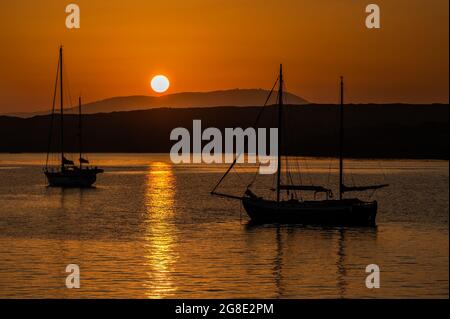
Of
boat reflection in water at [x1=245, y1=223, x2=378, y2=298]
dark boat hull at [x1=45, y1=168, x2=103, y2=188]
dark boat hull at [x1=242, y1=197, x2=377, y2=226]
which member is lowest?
boat reflection in water at [x1=245, y1=223, x2=378, y2=298]

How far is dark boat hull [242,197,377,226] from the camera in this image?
51.0 meters

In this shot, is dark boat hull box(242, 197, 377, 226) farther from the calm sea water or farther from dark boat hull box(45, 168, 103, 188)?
dark boat hull box(45, 168, 103, 188)

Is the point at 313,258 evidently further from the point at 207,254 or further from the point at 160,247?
the point at 160,247

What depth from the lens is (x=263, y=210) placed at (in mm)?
52438

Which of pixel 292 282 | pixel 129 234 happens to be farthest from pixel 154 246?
pixel 292 282

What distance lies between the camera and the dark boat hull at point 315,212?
51031 millimetres

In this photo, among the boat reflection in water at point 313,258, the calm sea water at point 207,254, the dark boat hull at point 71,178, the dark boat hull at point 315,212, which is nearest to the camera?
the calm sea water at point 207,254

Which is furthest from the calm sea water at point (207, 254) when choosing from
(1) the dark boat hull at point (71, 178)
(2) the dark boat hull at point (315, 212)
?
(1) the dark boat hull at point (71, 178)

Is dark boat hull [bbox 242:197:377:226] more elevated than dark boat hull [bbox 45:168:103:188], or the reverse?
dark boat hull [bbox 45:168:103:188]

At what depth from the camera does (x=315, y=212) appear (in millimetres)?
51031

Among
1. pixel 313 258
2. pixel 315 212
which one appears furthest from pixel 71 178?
pixel 313 258

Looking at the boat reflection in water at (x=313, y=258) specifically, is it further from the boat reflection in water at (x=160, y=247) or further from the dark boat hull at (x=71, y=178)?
the dark boat hull at (x=71, y=178)

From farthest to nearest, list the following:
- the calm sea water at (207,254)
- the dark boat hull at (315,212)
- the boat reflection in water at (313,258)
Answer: the dark boat hull at (315,212)
the boat reflection in water at (313,258)
the calm sea water at (207,254)

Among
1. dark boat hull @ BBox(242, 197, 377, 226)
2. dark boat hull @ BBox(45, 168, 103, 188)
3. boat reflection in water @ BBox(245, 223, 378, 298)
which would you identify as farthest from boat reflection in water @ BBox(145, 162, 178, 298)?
dark boat hull @ BBox(45, 168, 103, 188)
